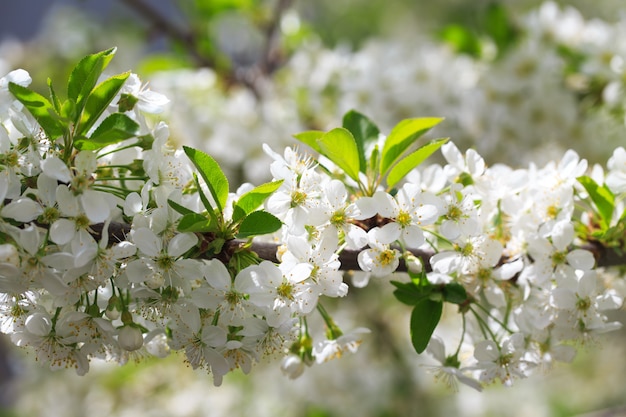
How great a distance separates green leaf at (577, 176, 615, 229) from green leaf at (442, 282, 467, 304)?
311 mm

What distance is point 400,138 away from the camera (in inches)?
41.6

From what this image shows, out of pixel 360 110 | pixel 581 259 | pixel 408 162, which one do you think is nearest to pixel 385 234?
pixel 408 162

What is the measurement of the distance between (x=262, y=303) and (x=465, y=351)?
1.63ft

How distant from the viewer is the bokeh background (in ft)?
7.62

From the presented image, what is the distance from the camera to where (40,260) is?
84 centimetres

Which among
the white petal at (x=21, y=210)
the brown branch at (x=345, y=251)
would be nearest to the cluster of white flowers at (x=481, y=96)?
the brown branch at (x=345, y=251)

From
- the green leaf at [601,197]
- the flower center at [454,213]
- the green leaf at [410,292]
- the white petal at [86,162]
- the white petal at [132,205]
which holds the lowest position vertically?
the green leaf at [410,292]

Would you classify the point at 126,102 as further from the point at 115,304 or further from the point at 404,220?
the point at 404,220

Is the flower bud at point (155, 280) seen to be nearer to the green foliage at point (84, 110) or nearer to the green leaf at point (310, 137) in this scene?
the green foliage at point (84, 110)

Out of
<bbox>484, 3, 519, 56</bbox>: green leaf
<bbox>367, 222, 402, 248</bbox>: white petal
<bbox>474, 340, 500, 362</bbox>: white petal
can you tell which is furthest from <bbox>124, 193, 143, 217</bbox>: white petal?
<bbox>484, 3, 519, 56</bbox>: green leaf

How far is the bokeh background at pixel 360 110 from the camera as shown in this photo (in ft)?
7.62

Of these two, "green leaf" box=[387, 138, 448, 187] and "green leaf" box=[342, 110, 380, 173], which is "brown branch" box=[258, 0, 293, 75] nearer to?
"green leaf" box=[342, 110, 380, 173]

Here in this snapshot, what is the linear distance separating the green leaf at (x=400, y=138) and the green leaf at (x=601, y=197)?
1.04 ft

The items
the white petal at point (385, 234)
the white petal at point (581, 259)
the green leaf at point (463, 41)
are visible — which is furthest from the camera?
the green leaf at point (463, 41)
